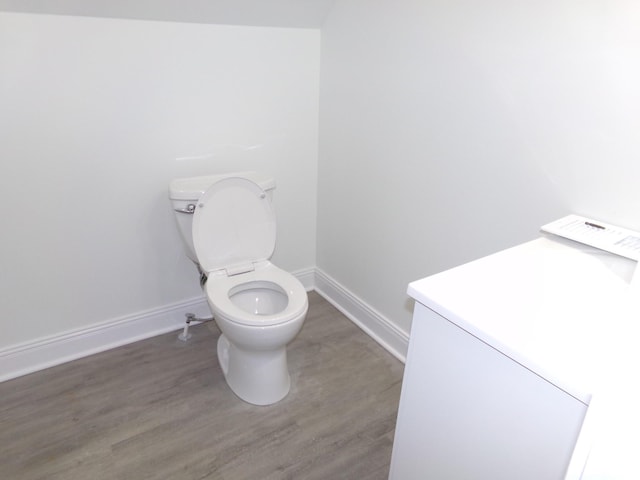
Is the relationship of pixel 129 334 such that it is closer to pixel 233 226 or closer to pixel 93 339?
pixel 93 339

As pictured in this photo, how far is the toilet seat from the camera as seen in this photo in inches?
65.8

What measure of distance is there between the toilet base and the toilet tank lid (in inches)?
25.1

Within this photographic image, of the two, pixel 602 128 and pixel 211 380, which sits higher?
pixel 602 128

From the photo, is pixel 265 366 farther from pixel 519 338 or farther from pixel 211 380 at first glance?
pixel 519 338

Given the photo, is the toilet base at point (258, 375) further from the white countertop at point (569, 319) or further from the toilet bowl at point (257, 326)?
the white countertop at point (569, 319)

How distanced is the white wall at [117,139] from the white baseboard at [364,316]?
73 centimetres

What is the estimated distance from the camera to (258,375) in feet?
6.07

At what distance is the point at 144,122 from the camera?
6.42ft

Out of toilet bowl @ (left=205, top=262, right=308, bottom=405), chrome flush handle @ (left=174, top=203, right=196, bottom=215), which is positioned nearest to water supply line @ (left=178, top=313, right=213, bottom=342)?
toilet bowl @ (left=205, top=262, right=308, bottom=405)

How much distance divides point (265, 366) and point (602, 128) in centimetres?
144

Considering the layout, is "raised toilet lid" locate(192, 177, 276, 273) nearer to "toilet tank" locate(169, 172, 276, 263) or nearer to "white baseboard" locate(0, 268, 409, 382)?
"toilet tank" locate(169, 172, 276, 263)

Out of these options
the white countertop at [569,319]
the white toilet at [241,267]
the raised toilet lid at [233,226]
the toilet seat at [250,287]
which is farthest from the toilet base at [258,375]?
the white countertop at [569,319]

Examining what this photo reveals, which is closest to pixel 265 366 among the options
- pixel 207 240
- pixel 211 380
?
pixel 211 380

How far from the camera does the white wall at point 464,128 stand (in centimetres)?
123
